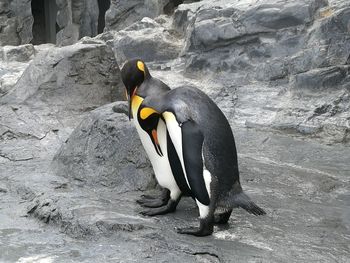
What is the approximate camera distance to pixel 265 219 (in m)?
2.98

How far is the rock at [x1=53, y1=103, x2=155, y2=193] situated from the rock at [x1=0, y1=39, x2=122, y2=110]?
1.30m

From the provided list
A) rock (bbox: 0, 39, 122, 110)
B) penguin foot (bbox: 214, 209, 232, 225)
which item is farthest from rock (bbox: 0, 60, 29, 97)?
penguin foot (bbox: 214, 209, 232, 225)

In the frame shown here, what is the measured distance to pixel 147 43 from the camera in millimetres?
6910

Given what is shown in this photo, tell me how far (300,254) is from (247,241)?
253 mm

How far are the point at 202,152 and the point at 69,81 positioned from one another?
2.85 metres

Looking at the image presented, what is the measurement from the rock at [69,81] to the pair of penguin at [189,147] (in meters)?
2.31

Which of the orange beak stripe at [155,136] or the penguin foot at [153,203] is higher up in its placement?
the orange beak stripe at [155,136]

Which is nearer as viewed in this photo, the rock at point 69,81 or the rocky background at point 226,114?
the rocky background at point 226,114

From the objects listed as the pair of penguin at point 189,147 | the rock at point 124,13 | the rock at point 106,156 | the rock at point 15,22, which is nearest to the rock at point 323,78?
the rock at point 106,156

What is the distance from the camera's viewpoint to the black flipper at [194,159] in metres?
2.56

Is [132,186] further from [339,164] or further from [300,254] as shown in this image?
[339,164]

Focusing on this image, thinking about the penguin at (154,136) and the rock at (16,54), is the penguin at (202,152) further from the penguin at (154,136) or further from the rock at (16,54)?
the rock at (16,54)

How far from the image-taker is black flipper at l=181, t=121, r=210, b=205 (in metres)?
2.56

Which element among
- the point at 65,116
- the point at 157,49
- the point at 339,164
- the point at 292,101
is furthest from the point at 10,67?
the point at 339,164
